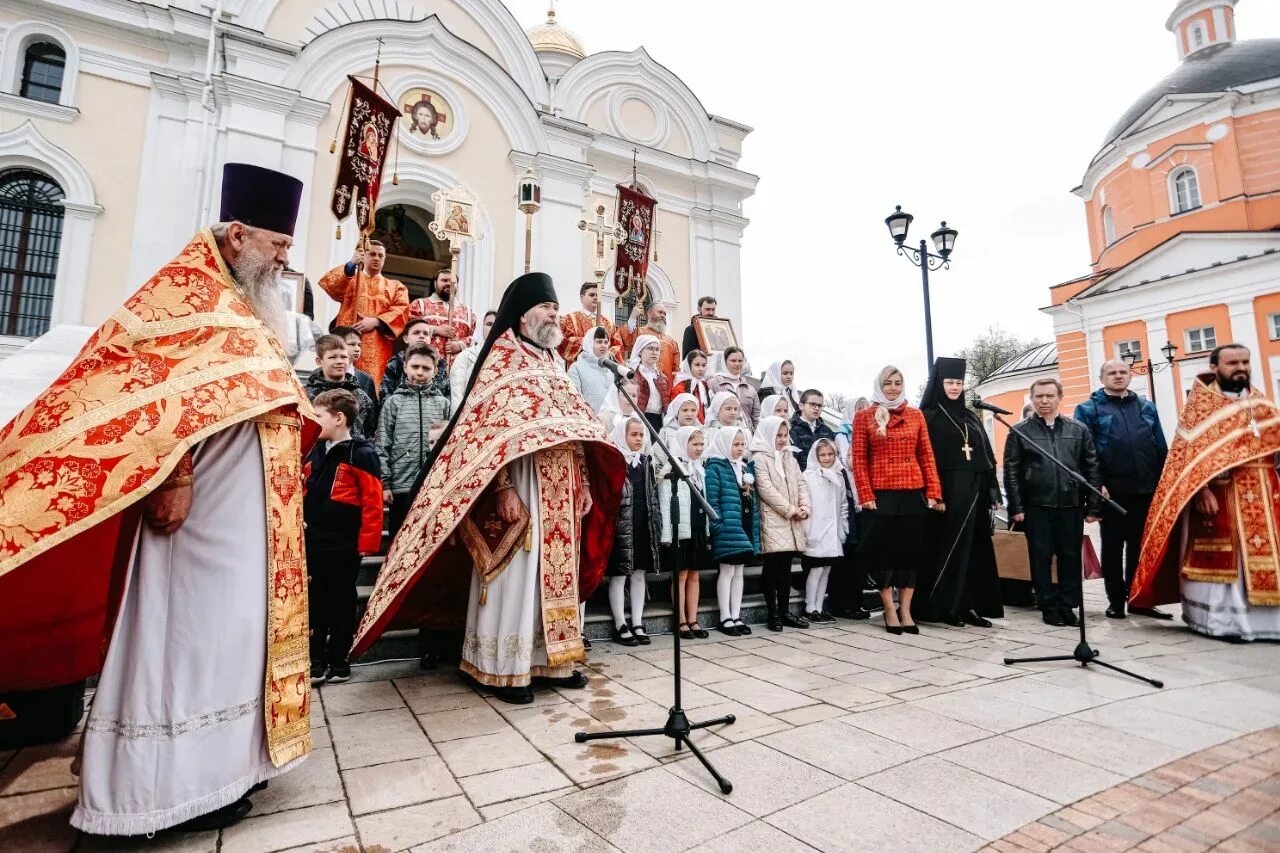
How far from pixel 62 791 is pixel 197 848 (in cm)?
87

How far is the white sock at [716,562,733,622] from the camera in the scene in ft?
18.8

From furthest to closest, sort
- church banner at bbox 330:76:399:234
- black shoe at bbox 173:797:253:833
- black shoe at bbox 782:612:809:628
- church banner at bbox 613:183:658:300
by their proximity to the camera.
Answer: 1. church banner at bbox 613:183:658:300
2. church banner at bbox 330:76:399:234
3. black shoe at bbox 782:612:809:628
4. black shoe at bbox 173:797:253:833

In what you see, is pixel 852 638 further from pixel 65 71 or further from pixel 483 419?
pixel 65 71

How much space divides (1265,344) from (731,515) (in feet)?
91.1

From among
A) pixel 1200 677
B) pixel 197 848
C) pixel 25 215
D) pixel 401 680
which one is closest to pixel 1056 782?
pixel 1200 677

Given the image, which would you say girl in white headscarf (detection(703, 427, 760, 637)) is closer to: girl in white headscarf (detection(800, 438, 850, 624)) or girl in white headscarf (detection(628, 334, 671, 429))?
girl in white headscarf (detection(800, 438, 850, 624))

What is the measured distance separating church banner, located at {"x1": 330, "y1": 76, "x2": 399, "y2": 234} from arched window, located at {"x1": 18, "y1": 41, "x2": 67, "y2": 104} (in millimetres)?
6108

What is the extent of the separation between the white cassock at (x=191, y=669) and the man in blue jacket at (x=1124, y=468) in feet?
22.9

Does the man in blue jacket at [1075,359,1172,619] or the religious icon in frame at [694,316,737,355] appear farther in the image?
the religious icon in frame at [694,316,737,355]

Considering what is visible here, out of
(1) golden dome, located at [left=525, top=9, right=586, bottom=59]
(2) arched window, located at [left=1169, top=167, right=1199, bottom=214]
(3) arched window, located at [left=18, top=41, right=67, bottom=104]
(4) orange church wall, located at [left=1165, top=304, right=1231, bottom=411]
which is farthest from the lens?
(2) arched window, located at [left=1169, top=167, right=1199, bottom=214]

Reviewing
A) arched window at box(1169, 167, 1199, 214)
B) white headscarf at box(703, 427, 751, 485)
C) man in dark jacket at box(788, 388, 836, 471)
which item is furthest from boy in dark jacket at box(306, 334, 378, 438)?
arched window at box(1169, 167, 1199, 214)

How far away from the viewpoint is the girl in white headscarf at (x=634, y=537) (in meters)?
5.24

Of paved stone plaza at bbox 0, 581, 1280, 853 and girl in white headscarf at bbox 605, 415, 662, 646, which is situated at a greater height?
girl in white headscarf at bbox 605, 415, 662, 646

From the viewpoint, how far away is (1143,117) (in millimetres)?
29062
